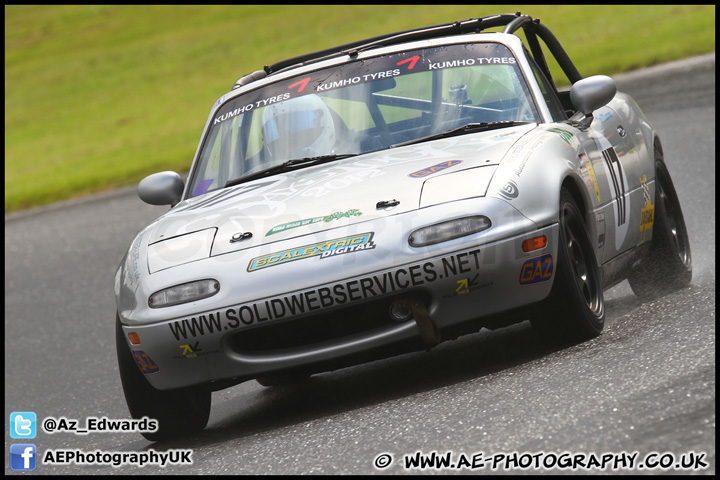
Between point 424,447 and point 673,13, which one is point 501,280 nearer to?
point 424,447

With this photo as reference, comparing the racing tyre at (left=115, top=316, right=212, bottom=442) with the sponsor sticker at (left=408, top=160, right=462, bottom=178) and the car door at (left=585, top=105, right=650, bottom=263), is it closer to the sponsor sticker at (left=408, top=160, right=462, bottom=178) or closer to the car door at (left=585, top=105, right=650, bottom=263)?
the sponsor sticker at (left=408, top=160, right=462, bottom=178)

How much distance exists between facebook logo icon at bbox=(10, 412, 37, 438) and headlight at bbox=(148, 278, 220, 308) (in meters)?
2.00

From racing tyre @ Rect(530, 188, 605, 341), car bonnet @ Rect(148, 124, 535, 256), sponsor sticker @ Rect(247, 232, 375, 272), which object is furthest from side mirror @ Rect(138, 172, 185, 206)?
racing tyre @ Rect(530, 188, 605, 341)

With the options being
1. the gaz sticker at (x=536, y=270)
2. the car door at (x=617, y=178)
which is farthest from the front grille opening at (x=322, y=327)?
the car door at (x=617, y=178)

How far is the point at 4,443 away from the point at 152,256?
6.09ft

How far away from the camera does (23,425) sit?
6.32m

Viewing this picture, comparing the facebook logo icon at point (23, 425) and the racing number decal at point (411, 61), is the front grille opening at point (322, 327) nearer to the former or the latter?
the racing number decal at point (411, 61)

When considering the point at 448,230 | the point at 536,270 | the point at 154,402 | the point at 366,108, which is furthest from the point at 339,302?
the point at 366,108

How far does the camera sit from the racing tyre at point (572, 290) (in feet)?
14.6

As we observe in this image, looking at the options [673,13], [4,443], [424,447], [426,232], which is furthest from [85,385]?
[673,13]

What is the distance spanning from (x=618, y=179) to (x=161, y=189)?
233cm

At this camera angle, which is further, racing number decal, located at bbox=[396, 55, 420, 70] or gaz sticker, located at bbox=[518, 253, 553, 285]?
racing number decal, located at bbox=[396, 55, 420, 70]

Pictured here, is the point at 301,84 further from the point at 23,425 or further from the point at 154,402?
the point at 23,425

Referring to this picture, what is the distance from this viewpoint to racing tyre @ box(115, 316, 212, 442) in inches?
186
